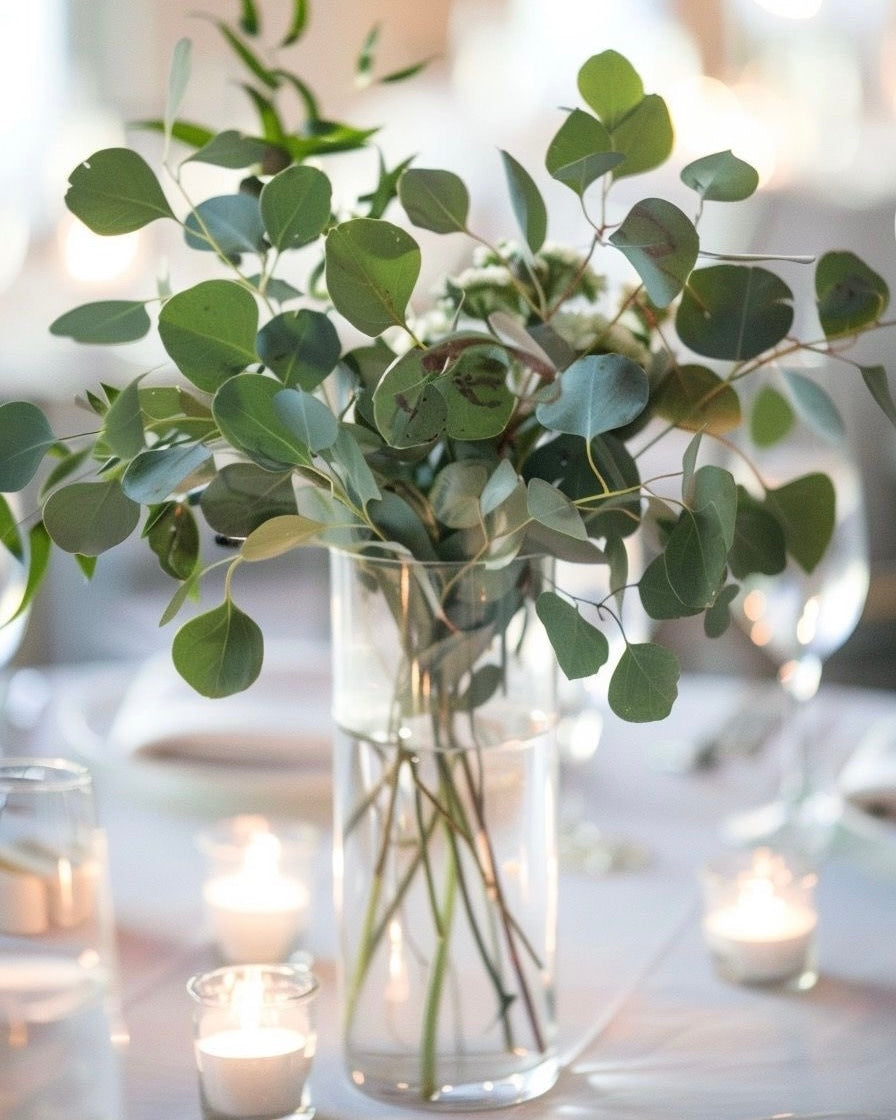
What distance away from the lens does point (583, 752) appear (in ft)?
3.43

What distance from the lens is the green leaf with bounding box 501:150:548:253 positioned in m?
0.60

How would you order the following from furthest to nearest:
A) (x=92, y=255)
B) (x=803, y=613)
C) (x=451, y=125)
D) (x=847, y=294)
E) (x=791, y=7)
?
(x=451, y=125) < (x=791, y=7) < (x=92, y=255) < (x=803, y=613) < (x=847, y=294)

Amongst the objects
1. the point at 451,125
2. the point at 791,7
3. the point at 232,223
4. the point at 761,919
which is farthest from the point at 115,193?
the point at 451,125

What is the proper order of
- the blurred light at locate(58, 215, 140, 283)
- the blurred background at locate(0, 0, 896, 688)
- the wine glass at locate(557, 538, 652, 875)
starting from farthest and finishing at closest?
the blurred light at locate(58, 215, 140, 283)
the blurred background at locate(0, 0, 896, 688)
the wine glass at locate(557, 538, 652, 875)

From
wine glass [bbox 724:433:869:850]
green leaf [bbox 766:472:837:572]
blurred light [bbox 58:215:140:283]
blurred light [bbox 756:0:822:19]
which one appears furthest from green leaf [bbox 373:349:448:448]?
blurred light [bbox 756:0:822:19]

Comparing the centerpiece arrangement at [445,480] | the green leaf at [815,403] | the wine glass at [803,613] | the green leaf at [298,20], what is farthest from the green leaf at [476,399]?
the wine glass at [803,613]

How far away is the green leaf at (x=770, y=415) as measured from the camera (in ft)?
2.67

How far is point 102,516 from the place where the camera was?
1.90 feet

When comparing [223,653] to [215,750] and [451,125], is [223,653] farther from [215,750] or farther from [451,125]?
[451,125]

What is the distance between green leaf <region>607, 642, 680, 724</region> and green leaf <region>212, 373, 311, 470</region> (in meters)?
0.15

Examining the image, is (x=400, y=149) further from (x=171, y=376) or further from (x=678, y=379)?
(x=678, y=379)

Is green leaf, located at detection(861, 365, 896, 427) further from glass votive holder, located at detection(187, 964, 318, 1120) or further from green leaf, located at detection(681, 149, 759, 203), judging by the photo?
glass votive holder, located at detection(187, 964, 318, 1120)

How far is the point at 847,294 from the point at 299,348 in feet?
0.79

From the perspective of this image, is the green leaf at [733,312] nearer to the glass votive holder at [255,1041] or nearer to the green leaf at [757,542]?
the green leaf at [757,542]
